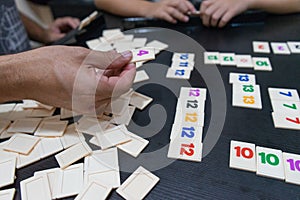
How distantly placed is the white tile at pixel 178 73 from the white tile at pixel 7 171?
0.40 meters

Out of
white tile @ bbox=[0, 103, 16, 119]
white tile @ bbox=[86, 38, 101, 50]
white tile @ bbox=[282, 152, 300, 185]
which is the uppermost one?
white tile @ bbox=[86, 38, 101, 50]

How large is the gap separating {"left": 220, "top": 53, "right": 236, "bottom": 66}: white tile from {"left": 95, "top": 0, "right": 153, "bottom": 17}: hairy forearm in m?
0.36

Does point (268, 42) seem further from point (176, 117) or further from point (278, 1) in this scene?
point (176, 117)

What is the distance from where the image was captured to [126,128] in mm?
554

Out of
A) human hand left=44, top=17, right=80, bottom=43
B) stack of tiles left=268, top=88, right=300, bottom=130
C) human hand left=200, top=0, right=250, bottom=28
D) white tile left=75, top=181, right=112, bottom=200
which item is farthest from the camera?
human hand left=44, top=17, right=80, bottom=43

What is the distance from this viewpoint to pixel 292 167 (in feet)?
1.47

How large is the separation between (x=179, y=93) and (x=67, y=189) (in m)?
0.32

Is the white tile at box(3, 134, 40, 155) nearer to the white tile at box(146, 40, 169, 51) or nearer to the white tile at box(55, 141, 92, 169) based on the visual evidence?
the white tile at box(55, 141, 92, 169)

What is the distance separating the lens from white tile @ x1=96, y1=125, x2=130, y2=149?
521 millimetres

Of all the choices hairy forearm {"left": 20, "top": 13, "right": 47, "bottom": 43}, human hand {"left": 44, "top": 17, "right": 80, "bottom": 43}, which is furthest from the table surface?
hairy forearm {"left": 20, "top": 13, "right": 47, "bottom": 43}

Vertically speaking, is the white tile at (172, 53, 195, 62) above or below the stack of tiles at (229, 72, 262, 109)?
above

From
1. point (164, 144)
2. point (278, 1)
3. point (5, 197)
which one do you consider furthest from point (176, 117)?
point (278, 1)

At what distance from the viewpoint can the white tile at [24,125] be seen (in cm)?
57

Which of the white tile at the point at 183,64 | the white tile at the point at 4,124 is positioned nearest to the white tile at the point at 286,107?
the white tile at the point at 183,64
